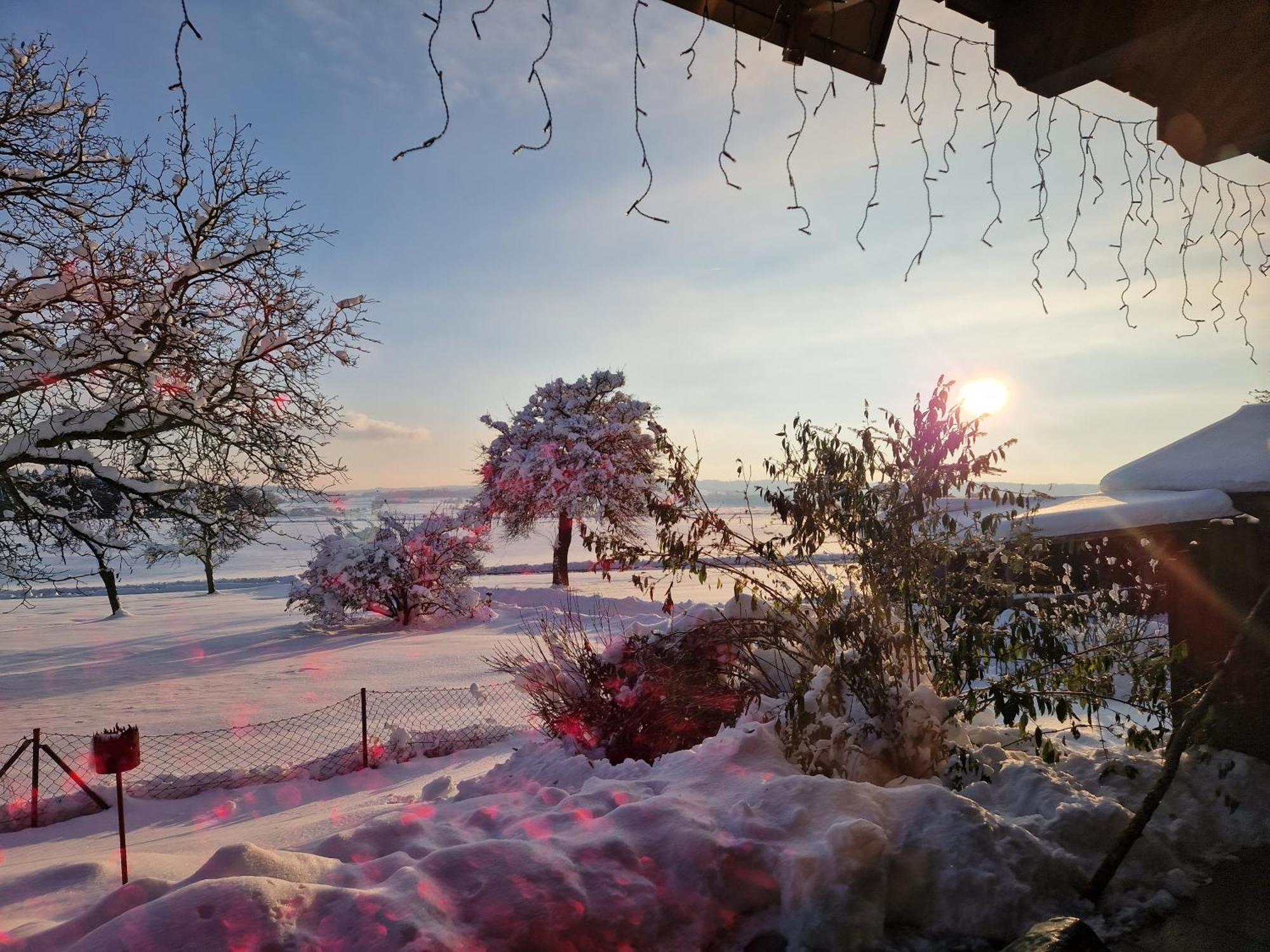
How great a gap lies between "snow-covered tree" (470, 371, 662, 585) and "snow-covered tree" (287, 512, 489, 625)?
5.25 meters

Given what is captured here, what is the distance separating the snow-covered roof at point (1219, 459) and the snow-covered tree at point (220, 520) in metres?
12.6

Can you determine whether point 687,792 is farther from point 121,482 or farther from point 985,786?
point 121,482

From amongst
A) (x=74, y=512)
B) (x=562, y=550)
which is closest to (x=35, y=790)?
(x=74, y=512)

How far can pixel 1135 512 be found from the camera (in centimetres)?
1002

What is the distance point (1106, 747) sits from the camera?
540cm

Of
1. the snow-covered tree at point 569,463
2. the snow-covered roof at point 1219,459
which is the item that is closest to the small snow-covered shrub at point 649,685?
the snow-covered roof at point 1219,459

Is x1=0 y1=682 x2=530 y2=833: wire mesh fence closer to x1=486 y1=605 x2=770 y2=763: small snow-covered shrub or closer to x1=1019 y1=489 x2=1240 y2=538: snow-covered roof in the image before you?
x1=486 y1=605 x2=770 y2=763: small snow-covered shrub

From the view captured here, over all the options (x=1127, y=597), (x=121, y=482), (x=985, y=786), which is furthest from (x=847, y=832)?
(x=121, y=482)

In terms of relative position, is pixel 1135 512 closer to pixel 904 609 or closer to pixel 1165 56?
pixel 904 609

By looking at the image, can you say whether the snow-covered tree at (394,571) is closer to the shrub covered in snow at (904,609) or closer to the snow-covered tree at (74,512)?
the snow-covered tree at (74,512)

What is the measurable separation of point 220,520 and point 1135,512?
13796 mm

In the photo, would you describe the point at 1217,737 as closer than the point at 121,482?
Yes

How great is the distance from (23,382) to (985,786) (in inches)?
463

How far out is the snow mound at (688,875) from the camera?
8.43ft
